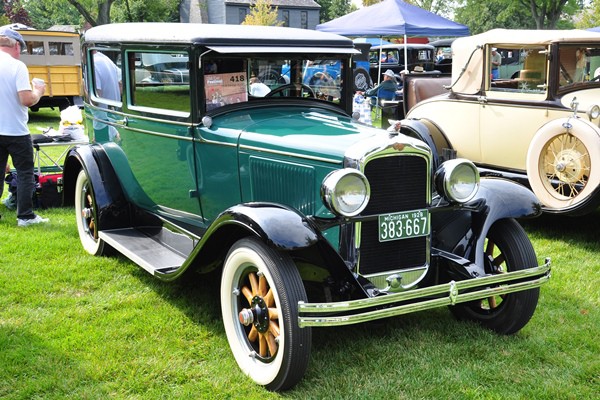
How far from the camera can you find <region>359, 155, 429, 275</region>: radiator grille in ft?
10.9

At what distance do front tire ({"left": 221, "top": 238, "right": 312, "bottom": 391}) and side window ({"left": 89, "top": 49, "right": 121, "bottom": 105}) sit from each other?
2.20m

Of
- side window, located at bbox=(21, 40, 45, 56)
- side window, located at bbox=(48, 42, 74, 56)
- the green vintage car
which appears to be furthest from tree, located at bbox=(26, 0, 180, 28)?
the green vintage car

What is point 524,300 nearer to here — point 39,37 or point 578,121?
point 578,121

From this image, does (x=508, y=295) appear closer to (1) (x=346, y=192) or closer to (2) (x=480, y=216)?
(2) (x=480, y=216)

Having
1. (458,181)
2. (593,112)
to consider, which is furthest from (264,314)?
(593,112)

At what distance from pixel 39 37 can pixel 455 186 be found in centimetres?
1389

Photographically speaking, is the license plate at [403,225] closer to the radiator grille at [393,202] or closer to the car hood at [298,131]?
the radiator grille at [393,202]

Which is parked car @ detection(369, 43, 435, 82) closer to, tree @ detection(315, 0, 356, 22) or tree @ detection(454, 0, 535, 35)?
tree @ detection(454, 0, 535, 35)

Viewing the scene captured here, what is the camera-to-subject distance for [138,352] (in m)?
3.53

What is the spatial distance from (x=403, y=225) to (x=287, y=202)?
688mm

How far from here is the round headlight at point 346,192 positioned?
308cm

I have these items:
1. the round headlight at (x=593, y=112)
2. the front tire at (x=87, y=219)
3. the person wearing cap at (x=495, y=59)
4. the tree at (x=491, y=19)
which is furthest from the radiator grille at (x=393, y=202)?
the tree at (x=491, y=19)

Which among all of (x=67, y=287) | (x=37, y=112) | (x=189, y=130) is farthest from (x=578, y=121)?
(x=37, y=112)

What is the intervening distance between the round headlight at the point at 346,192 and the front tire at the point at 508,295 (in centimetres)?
105
